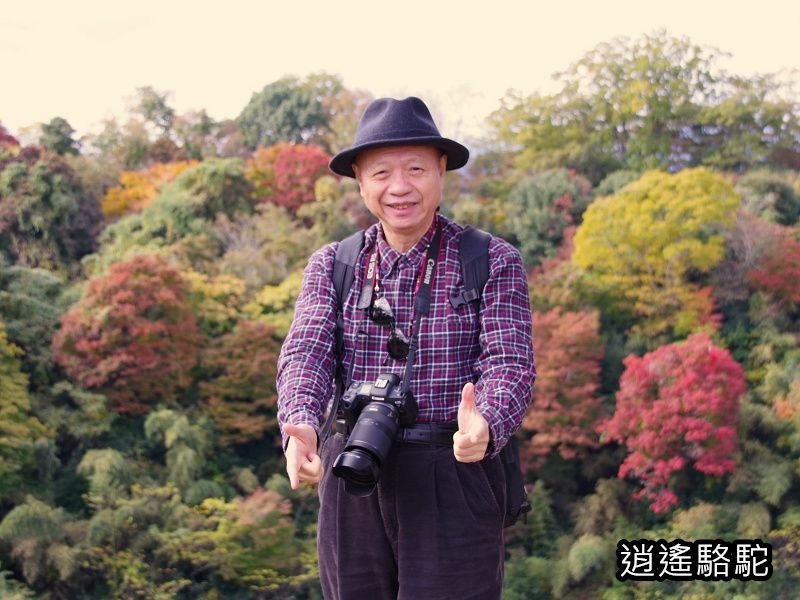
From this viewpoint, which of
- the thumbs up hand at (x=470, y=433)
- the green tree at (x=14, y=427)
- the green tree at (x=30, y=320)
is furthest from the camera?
the green tree at (x=30, y=320)

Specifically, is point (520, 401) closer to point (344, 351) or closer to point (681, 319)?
point (344, 351)

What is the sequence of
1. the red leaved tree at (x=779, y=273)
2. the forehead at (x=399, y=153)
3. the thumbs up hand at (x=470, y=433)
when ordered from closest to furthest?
the thumbs up hand at (x=470, y=433) < the forehead at (x=399, y=153) < the red leaved tree at (x=779, y=273)

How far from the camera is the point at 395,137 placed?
166 cm

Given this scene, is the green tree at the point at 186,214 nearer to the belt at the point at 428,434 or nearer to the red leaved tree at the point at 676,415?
the red leaved tree at the point at 676,415

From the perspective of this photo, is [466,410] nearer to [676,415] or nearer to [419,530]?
[419,530]

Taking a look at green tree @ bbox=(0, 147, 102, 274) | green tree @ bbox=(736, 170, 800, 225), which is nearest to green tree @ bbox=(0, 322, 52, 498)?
green tree @ bbox=(0, 147, 102, 274)

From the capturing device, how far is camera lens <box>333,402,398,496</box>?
4.89 feet

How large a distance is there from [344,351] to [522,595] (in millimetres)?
8156

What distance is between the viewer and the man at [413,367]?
163 centimetres

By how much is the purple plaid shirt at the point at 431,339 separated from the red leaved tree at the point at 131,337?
8.49 m

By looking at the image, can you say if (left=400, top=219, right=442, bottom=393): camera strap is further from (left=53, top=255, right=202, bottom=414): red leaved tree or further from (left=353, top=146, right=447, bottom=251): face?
(left=53, top=255, right=202, bottom=414): red leaved tree

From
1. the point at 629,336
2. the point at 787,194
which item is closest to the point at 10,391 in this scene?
the point at 629,336

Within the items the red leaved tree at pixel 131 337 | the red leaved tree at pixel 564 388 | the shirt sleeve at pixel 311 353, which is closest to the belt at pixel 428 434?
the shirt sleeve at pixel 311 353

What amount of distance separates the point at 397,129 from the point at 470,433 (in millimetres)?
554
